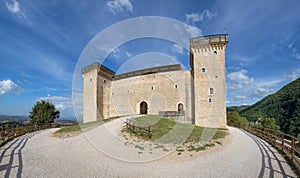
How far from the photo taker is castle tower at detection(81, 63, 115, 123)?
23.7 metres

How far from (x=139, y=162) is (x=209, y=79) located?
1315 centimetres

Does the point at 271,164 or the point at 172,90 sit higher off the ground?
the point at 172,90

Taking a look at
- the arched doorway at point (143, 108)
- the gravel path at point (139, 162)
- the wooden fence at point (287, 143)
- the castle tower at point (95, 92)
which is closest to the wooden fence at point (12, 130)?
the gravel path at point (139, 162)

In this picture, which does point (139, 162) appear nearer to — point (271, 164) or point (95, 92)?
point (271, 164)

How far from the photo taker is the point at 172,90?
65.1 ft

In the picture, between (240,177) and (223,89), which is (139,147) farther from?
(223,89)

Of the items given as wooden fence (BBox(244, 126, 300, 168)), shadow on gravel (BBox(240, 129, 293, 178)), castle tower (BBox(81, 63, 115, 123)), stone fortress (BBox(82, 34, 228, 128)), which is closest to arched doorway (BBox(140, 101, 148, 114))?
stone fortress (BBox(82, 34, 228, 128))

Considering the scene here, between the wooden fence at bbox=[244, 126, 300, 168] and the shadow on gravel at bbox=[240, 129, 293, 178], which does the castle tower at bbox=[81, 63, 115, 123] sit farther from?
the shadow on gravel at bbox=[240, 129, 293, 178]

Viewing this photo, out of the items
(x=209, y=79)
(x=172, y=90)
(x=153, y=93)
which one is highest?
(x=209, y=79)

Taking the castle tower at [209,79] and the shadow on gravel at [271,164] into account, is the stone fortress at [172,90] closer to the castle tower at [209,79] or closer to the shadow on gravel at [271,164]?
the castle tower at [209,79]

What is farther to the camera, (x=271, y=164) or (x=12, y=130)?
(x=12, y=130)

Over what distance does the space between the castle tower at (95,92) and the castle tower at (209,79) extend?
14.4 metres

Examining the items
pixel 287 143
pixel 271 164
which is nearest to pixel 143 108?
pixel 287 143

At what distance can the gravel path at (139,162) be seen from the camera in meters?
4.77
